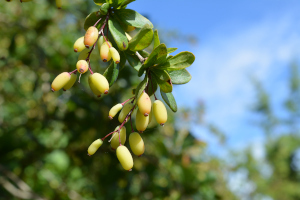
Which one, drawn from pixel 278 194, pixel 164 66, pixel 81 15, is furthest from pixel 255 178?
pixel 164 66

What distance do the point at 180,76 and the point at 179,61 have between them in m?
0.05

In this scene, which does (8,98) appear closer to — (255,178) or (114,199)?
(114,199)

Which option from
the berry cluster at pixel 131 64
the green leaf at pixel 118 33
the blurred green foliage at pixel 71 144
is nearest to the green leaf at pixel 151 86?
the berry cluster at pixel 131 64

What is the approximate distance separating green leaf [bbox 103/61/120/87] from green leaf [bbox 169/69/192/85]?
5.0 inches

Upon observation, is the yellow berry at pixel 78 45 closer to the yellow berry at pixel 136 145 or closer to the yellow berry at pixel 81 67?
the yellow berry at pixel 81 67

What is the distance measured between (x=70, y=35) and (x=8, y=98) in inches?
33.1

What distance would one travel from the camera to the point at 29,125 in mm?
2195

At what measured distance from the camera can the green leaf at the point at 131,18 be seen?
64 centimetres

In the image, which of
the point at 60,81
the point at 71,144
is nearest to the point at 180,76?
the point at 60,81

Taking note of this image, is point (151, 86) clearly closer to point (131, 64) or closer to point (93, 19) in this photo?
point (131, 64)

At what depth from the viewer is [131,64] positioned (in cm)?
65

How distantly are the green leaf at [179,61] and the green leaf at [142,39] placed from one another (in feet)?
0.20

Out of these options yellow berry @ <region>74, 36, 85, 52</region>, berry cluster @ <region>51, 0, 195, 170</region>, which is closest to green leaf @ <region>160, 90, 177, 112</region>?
berry cluster @ <region>51, 0, 195, 170</region>

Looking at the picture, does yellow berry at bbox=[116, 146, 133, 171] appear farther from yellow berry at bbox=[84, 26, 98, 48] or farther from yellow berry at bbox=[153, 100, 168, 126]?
yellow berry at bbox=[84, 26, 98, 48]
